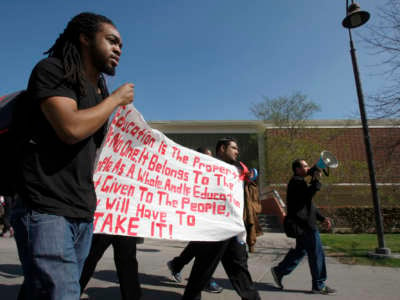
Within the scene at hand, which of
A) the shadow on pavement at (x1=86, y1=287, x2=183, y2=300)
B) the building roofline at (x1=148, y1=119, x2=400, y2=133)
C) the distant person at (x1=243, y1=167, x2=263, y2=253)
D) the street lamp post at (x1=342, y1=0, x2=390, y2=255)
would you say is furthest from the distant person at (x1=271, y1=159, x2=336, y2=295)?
the building roofline at (x1=148, y1=119, x2=400, y2=133)

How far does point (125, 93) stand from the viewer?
1.58m

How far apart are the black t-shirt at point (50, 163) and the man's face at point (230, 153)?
265 centimetres

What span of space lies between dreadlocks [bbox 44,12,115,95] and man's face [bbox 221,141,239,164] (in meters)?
2.54

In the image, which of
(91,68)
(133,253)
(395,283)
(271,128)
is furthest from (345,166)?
(91,68)

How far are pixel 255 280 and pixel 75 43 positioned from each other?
461 cm

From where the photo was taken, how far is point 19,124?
1.39 m

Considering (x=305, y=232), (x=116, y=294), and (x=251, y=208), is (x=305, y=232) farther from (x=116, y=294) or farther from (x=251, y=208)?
(x=116, y=294)

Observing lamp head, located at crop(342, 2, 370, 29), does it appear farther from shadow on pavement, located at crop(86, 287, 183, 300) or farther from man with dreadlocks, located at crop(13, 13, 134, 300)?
man with dreadlocks, located at crop(13, 13, 134, 300)

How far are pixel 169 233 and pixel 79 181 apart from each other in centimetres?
148

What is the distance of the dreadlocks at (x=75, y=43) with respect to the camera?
4.94 ft

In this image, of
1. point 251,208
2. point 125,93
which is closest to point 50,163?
point 125,93

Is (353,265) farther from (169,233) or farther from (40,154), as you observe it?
(40,154)

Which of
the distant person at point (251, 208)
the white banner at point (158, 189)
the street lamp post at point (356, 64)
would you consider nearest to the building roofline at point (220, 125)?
the street lamp post at point (356, 64)

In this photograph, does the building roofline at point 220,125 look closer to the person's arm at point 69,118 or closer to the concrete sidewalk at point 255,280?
the concrete sidewalk at point 255,280
